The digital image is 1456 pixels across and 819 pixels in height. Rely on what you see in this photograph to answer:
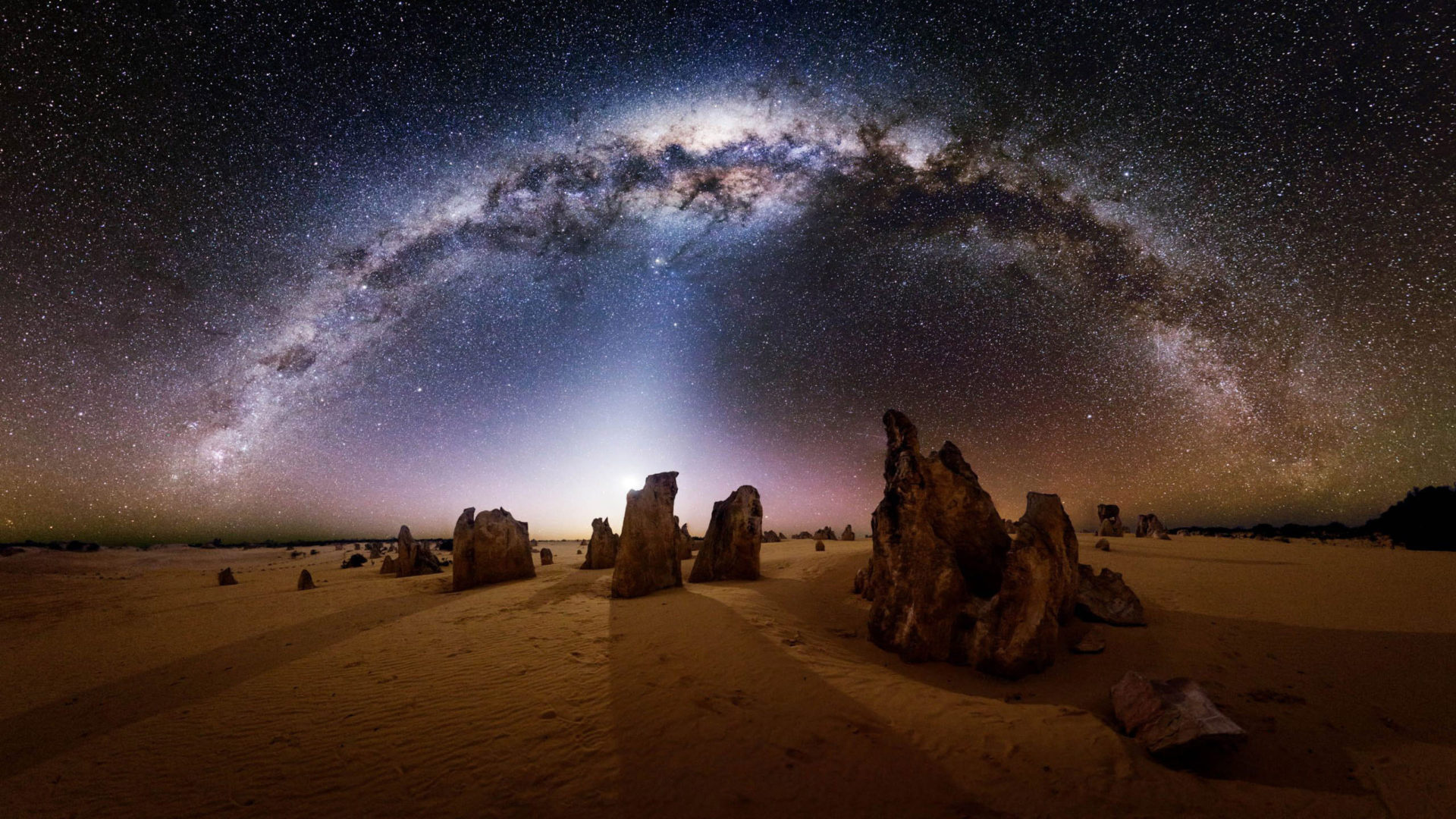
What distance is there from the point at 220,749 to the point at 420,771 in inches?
124

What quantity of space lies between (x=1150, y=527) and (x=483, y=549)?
115 ft

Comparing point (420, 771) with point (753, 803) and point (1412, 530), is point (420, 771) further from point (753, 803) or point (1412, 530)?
point (1412, 530)

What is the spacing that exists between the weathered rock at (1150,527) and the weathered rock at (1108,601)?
2350 cm

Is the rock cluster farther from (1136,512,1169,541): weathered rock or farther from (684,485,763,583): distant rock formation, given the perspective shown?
(1136,512,1169,541): weathered rock

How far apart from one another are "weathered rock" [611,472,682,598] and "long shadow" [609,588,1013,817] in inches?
198

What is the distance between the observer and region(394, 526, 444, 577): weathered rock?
23.4m

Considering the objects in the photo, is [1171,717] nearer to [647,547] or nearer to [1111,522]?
[647,547]

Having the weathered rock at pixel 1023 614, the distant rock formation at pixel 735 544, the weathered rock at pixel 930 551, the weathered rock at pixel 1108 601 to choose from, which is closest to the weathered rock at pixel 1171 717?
the weathered rock at pixel 1023 614

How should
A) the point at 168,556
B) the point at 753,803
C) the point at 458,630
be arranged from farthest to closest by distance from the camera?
1. the point at 168,556
2. the point at 458,630
3. the point at 753,803

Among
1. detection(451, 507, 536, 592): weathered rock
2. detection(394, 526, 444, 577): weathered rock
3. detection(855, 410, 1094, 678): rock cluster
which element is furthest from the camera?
detection(394, 526, 444, 577): weathered rock

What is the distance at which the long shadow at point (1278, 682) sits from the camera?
5.53m

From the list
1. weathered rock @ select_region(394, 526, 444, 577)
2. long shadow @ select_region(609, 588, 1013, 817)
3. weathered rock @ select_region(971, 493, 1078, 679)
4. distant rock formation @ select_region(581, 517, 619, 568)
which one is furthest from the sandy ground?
weathered rock @ select_region(394, 526, 444, 577)

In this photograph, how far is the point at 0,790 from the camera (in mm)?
5594

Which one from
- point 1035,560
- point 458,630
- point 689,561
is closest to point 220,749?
point 458,630
